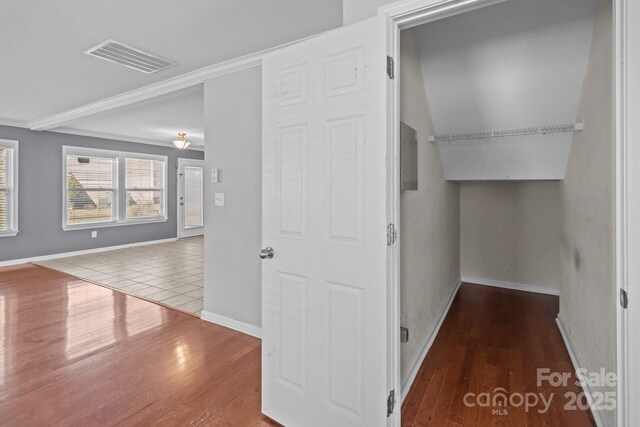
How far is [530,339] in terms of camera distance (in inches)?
104

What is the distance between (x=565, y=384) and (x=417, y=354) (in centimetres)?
89

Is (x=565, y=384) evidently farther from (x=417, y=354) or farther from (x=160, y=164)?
(x=160, y=164)

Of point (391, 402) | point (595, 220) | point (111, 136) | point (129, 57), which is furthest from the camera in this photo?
point (111, 136)

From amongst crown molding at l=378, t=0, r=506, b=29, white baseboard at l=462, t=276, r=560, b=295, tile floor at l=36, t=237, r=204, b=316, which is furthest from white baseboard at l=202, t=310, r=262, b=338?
white baseboard at l=462, t=276, r=560, b=295

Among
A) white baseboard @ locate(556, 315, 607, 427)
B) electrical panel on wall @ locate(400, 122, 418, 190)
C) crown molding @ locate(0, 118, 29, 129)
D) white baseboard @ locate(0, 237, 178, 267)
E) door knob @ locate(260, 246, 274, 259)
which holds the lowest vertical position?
white baseboard @ locate(556, 315, 607, 427)

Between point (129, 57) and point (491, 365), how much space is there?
3.67 meters

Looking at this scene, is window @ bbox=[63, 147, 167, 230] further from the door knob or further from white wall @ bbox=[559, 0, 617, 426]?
white wall @ bbox=[559, 0, 617, 426]

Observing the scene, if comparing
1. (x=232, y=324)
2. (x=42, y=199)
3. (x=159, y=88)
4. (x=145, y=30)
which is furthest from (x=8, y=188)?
(x=232, y=324)

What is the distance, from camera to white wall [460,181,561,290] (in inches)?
146

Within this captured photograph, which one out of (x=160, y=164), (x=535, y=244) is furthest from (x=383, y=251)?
(x=160, y=164)

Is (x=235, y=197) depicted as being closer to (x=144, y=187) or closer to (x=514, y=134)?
(x=514, y=134)

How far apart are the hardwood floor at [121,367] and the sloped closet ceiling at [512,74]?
2406 mm

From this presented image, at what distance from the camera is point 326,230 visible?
5.13 feet

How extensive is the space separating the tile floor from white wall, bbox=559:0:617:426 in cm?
312
